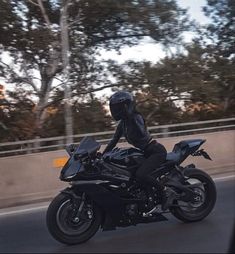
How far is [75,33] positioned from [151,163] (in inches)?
494

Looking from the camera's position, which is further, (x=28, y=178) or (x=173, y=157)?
(x=28, y=178)

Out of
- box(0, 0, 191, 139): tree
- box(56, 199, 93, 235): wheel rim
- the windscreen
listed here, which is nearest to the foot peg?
box(56, 199, 93, 235): wheel rim

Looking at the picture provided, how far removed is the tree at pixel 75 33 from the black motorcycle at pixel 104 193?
1018cm

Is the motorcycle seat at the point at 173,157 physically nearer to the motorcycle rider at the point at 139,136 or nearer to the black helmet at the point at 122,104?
the motorcycle rider at the point at 139,136

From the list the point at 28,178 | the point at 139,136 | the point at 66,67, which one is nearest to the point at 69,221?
the point at 139,136

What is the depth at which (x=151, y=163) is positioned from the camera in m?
6.95

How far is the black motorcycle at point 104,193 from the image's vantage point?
6.59 meters

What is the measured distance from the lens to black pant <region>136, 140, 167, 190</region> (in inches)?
270

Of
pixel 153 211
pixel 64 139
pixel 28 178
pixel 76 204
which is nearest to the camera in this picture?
pixel 76 204

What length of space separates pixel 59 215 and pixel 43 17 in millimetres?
12211

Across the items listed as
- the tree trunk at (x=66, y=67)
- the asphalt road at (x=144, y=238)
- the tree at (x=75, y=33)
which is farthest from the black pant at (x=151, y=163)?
the tree at (x=75, y=33)

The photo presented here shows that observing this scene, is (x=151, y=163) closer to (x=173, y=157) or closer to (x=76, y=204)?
(x=173, y=157)

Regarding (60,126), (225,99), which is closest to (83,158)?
(60,126)

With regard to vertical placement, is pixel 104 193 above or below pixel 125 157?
below
